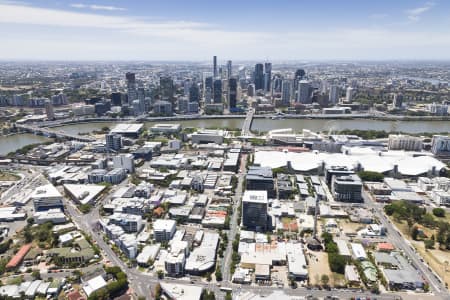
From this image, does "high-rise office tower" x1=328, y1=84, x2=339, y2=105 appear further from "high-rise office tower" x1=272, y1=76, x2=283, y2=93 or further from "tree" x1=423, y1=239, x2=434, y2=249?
"tree" x1=423, y1=239, x2=434, y2=249

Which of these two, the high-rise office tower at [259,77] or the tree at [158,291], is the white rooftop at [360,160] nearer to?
the tree at [158,291]

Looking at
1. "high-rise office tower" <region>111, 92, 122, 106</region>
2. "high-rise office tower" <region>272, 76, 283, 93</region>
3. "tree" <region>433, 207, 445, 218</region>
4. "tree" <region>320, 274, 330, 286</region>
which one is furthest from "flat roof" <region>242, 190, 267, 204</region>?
"high-rise office tower" <region>272, 76, 283, 93</region>

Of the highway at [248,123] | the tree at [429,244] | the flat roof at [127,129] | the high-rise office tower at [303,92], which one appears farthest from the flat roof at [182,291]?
the high-rise office tower at [303,92]

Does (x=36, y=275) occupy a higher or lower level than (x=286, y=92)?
lower

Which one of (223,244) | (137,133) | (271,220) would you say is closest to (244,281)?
(223,244)

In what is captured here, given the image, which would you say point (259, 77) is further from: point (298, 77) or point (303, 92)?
point (303, 92)

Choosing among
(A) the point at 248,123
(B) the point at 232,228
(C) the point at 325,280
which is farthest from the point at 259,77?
(C) the point at 325,280
